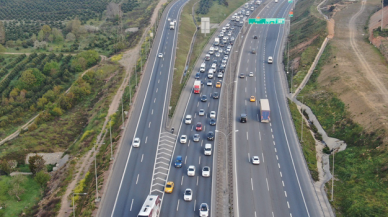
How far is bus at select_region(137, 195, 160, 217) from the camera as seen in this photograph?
58119 millimetres

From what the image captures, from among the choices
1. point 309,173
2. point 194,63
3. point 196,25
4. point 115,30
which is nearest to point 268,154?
point 309,173

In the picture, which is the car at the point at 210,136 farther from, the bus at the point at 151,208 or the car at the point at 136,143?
the bus at the point at 151,208

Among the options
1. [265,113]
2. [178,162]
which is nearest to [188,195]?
[178,162]

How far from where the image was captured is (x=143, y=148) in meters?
84.8

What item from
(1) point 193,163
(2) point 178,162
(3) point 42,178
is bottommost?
(3) point 42,178

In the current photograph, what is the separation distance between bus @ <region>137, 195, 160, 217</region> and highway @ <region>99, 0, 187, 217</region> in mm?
4244

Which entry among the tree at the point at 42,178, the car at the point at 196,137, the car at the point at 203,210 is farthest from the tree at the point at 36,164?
the car at the point at 203,210

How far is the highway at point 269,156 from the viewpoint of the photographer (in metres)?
66.8

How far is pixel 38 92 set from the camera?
130 metres

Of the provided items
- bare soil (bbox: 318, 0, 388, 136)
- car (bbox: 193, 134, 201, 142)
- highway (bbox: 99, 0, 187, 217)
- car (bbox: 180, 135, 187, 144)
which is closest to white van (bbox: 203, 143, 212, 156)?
car (bbox: 193, 134, 201, 142)

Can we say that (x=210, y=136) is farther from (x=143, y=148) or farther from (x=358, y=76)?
(x=358, y=76)

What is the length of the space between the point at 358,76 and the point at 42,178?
77108 millimetres

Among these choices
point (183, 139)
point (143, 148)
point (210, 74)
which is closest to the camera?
point (143, 148)

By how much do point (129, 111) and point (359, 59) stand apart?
6474cm
